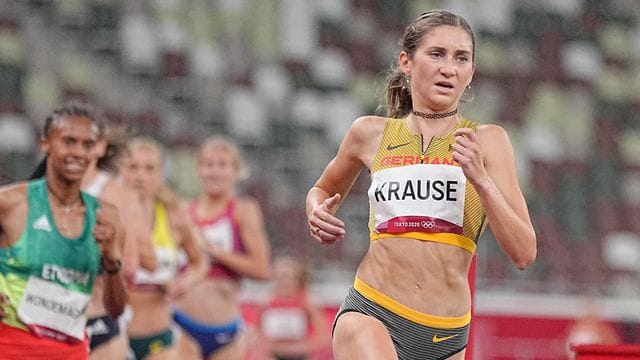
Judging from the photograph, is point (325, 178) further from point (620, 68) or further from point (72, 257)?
point (620, 68)

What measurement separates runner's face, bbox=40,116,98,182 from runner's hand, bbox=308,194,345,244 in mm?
1461

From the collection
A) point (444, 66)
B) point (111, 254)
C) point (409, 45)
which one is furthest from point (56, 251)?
point (444, 66)

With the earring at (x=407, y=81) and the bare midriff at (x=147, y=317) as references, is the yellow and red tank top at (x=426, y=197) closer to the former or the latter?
the earring at (x=407, y=81)

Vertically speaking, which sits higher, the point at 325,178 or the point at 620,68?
the point at 620,68

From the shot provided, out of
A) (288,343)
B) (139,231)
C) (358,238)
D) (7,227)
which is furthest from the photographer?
(358,238)

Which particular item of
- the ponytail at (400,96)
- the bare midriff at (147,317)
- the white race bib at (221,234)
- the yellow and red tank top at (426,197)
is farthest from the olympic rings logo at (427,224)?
the white race bib at (221,234)

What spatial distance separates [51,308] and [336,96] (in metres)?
13.0

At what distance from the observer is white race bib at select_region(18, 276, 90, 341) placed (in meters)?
5.91

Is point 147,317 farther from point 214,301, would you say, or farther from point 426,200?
point 426,200

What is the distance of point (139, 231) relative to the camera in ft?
28.2

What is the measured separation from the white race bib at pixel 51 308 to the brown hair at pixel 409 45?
1.65 meters

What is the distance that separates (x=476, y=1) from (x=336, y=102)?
111 inches

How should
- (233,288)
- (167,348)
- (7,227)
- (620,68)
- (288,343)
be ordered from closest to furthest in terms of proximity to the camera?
(7,227), (167,348), (233,288), (288,343), (620,68)

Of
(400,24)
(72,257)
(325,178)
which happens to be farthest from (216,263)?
(400,24)
